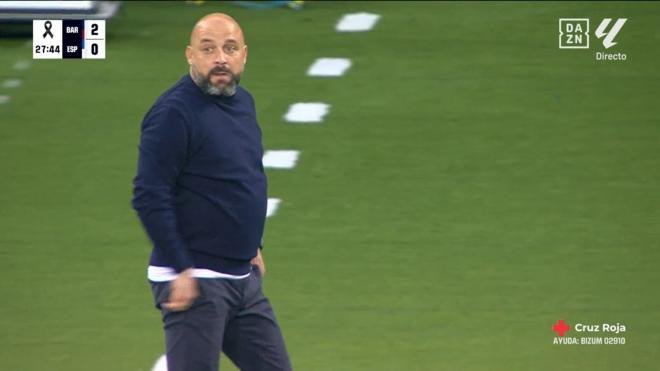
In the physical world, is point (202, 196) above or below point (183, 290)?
above

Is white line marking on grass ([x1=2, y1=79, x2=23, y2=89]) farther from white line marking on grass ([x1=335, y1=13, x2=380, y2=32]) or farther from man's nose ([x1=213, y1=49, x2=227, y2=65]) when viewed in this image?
man's nose ([x1=213, y1=49, x2=227, y2=65])

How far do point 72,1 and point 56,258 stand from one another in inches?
163

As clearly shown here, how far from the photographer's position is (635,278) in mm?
8984

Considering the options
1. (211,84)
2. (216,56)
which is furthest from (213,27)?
(211,84)

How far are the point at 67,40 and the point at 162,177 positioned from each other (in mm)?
7678

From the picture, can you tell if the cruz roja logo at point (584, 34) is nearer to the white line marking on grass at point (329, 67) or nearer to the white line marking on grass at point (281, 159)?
the white line marking on grass at point (329, 67)

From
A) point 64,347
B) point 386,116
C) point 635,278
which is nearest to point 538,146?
point 386,116

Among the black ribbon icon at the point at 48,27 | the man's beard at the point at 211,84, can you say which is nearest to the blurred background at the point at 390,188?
the black ribbon icon at the point at 48,27

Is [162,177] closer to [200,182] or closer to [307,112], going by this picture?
[200,182]

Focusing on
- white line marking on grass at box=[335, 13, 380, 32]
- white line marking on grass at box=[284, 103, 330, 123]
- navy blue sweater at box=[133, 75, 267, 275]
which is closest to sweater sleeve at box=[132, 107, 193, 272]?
navy blue sweater at box=[133, 75, 267, 275]

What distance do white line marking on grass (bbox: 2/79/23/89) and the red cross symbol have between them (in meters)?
5.77

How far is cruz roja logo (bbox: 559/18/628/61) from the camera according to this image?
12852 millimetres

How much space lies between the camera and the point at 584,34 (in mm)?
Result: 13031

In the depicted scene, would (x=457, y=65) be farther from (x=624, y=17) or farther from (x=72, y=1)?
(x=72, y=1)
